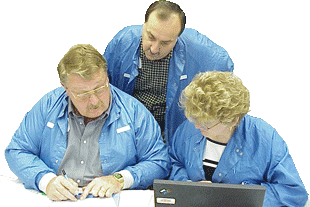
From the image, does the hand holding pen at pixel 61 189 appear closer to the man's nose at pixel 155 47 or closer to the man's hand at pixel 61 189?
the man's hand at pixel 61 189

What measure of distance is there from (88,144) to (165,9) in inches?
46.3

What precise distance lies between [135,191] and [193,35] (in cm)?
148

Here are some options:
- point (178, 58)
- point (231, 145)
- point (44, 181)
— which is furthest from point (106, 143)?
point (178, 58)

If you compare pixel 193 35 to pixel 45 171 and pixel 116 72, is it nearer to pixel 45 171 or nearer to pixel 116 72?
pixel 116 72

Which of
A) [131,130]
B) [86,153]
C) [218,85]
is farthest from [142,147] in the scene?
[218,85]

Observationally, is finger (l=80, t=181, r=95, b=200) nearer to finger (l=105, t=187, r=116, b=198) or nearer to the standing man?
finger (l=105, t=187, r=116, b=198)

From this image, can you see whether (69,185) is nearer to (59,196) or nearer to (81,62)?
(59,196)

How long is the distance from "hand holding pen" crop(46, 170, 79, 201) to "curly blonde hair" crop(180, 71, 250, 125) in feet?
3.15

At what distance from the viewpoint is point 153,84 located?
3.56 meters

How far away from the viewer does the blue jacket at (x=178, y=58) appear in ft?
11.5

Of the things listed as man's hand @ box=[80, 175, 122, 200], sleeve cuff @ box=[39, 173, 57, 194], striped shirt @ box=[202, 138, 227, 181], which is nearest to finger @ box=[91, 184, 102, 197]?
man's hand @ box=[80, 175, 122, 200]

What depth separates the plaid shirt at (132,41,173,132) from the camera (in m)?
3.51

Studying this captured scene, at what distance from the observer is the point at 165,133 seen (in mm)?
3662

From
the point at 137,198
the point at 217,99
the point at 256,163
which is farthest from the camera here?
the point at 137,198
